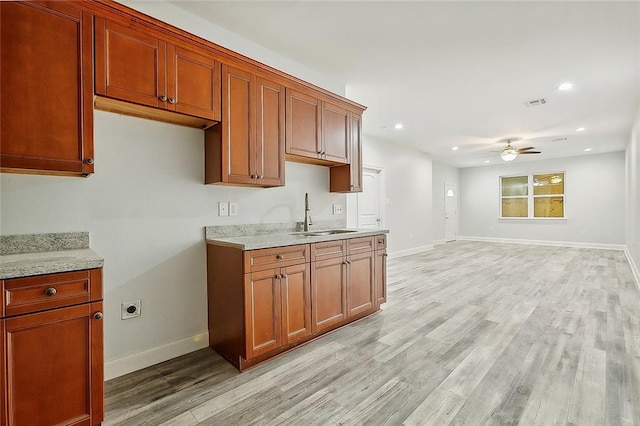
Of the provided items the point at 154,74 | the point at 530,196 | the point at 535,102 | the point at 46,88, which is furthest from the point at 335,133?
the point at 530,196

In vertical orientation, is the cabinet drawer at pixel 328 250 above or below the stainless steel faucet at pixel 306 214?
below

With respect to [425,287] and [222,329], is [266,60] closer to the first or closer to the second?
[222,329]

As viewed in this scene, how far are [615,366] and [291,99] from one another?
3.29m

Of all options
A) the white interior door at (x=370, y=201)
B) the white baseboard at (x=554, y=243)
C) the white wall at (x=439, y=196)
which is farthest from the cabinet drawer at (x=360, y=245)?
the white baseboard at (x=554, y=243)

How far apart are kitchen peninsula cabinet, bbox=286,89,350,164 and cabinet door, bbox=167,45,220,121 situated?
70 centimetres

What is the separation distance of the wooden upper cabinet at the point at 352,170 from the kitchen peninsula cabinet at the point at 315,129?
0.09m

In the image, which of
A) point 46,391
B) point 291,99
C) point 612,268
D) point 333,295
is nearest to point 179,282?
point 46,391

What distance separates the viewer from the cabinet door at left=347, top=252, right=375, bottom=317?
296 centimetres

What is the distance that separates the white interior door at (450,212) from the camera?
988 cm

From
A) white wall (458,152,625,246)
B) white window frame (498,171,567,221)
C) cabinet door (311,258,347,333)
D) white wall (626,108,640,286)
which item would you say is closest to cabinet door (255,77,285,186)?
cabinet door (311,258,347,333)

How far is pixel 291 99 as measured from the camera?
2.78m

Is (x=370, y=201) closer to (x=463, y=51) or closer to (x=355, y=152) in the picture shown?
(x=355, y=152)

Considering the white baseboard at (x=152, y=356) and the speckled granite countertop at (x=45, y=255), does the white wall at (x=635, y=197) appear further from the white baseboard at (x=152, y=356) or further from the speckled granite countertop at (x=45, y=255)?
the speckled granite countertop at (x=45, y=255)

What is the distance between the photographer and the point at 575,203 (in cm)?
860
